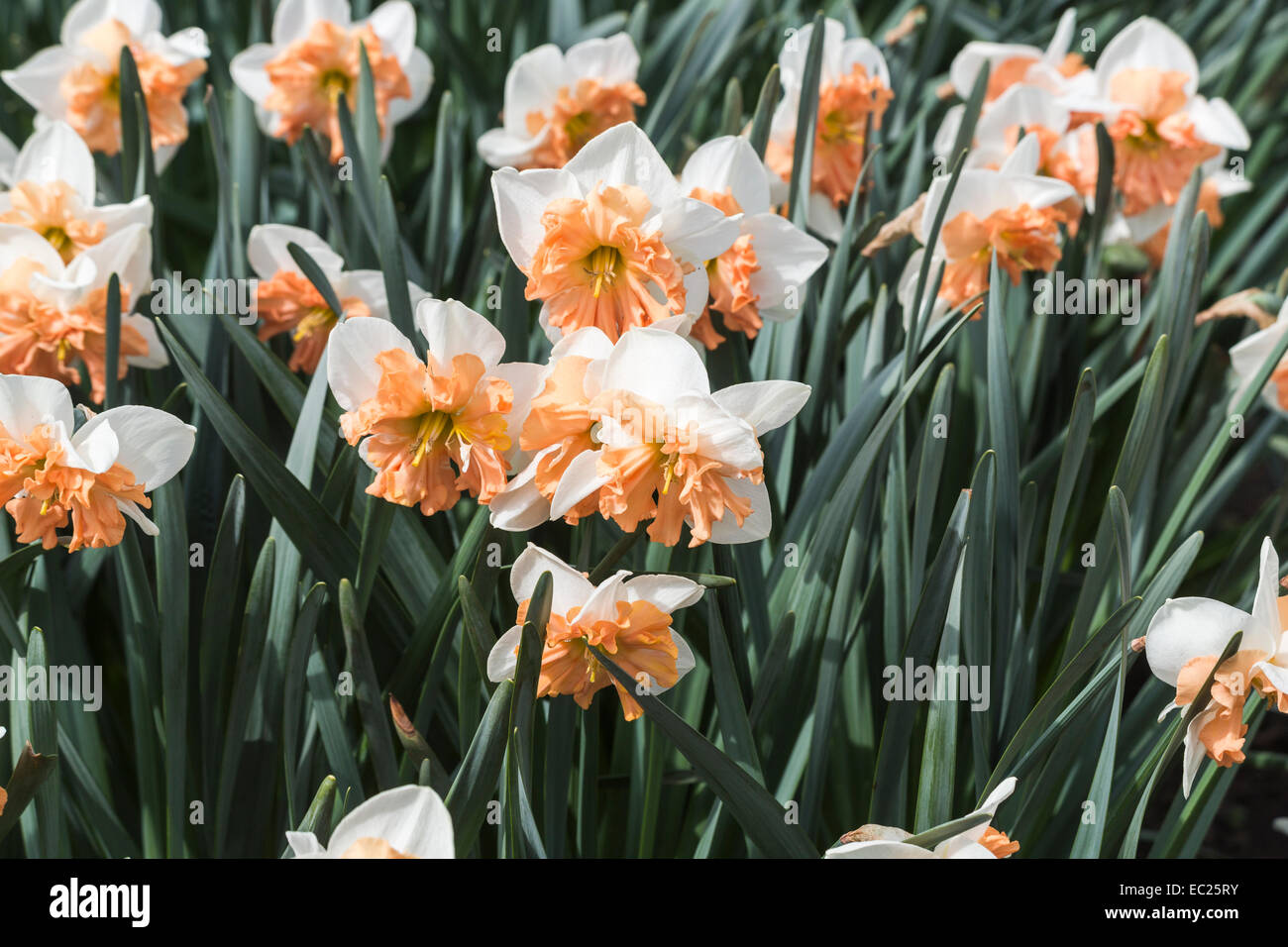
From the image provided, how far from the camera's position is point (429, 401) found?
846mm

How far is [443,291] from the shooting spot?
5.07ft

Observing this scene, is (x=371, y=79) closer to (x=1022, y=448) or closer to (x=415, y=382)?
(x=415, y=382)

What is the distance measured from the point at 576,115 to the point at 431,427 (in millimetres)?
845

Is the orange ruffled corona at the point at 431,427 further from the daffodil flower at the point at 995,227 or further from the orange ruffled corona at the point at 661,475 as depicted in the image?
the daffodil flower at the point at 995,227

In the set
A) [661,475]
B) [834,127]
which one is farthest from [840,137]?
[661,475]

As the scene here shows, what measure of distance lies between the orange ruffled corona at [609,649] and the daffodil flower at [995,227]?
61 centimetres

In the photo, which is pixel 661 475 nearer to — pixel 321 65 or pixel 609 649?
pixel 609 649

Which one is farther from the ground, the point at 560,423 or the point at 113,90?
the point at 113,90

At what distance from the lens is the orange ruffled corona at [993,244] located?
1.29m

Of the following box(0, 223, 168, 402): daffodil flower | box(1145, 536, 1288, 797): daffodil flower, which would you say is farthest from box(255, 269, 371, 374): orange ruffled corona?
box(1145, 536, 1288, 797): daffodil flower

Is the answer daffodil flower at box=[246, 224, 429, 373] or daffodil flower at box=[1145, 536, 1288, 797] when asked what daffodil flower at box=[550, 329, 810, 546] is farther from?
daffodil flower at box=[246, 224, 429, 373]

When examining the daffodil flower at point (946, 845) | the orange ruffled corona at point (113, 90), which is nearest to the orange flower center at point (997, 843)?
the daffodil flower at point (946, 845)

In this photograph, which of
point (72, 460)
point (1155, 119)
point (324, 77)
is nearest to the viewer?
point (72, 460)

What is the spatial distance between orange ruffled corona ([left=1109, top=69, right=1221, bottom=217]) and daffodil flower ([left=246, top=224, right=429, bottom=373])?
1.02m
